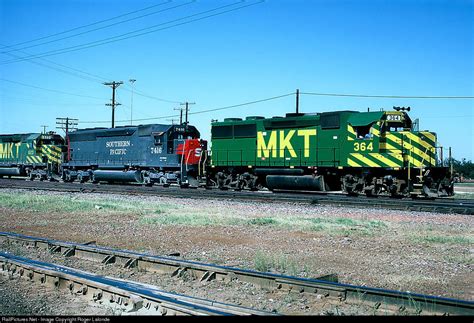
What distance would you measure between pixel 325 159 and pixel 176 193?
22.4ft

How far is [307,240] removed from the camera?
10.4m

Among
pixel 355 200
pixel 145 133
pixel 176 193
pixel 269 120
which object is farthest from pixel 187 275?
pixel 145 133

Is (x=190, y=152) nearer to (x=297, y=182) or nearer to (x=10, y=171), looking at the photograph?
(x=297, y=182)

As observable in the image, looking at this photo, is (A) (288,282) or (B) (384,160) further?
(B) (384,160)

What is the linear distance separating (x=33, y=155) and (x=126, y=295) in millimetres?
36376

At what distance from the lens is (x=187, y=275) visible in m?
7.02

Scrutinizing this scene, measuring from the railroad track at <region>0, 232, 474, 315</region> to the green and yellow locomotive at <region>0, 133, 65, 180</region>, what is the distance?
29992mm

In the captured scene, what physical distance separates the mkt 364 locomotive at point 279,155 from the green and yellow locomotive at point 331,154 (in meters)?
0.04

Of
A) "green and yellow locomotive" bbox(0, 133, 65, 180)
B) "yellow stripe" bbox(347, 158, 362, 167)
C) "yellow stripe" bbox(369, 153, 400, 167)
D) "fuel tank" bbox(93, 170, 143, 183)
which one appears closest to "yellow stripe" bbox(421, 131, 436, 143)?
"yellow stripe" bbox(369, 153, 400, 167)

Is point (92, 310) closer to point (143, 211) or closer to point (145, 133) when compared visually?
point (143, 211)

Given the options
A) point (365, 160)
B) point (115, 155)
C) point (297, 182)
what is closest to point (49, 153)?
point (115, 155)

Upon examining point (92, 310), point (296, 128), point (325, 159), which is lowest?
point (92, 310)

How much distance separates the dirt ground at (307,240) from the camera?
283 inches

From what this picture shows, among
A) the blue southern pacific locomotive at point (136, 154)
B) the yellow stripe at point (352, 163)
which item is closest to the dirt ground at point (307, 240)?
the yellow stripe at point (352, 163)
